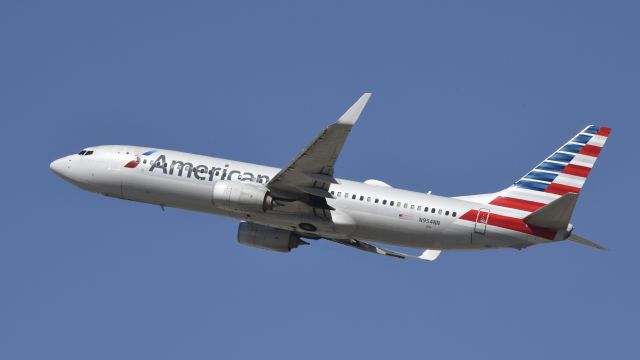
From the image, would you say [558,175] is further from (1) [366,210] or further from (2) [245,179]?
(2) [245,179]

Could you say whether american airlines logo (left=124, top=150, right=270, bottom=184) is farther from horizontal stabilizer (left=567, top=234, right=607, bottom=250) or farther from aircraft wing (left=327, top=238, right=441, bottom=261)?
horizontal stabilizer (left=567, top=234, right=607, bottom=250)

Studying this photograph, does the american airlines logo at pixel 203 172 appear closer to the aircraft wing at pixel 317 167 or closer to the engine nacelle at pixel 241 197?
the engine nacelle at pixel 241 197

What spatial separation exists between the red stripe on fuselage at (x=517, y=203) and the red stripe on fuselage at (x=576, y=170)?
7.94 ft

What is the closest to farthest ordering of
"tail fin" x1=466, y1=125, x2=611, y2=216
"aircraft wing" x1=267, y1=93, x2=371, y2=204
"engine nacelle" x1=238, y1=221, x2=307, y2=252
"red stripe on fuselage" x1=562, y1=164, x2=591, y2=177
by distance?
"aircraft wing" x1=267, y1=93, x2=371, y2=204 → "tail fin" x1=466, y1=125, x2=611, y2=216 → "red stripe on fuselage" x1=562, y1=164, x2=591, y2=177 → "engine nacelle" x1=238, y1=221, x2=307, y2=252

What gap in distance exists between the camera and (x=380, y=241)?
2013 inches

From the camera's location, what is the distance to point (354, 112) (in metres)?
43.2

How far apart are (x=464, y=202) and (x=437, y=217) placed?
1838 mm

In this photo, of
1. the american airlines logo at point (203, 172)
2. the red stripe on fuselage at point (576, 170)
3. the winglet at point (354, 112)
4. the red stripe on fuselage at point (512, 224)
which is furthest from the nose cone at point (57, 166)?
the red stripe on fuselage at point (576, 170)

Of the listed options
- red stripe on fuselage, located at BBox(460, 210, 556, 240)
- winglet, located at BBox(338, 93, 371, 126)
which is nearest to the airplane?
red stripe on fuselage, located at BBox(460, 210, 556, 240)

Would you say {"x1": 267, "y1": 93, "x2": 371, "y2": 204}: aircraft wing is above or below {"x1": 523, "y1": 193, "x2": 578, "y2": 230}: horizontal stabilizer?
above

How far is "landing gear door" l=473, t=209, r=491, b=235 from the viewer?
49.2m

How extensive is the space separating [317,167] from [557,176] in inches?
523

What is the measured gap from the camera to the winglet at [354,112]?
42.9 metres

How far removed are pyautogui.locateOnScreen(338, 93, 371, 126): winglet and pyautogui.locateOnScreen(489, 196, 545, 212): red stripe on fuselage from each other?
10951 mm
